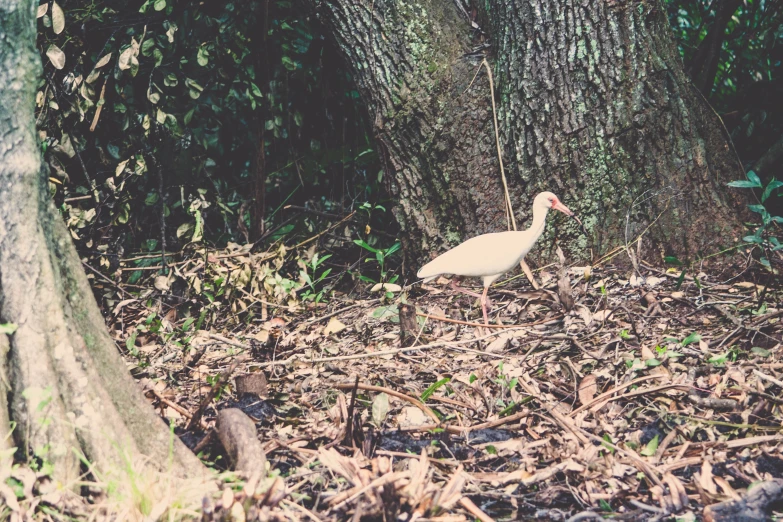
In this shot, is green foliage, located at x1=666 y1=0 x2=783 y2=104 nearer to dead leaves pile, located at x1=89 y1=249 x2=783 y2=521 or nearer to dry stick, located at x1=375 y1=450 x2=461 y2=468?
dead leaves pile, located at x1=89 y1=249 x2=783 y2=521

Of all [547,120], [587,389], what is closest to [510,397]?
[587,389]

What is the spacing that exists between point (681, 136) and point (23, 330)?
3.39 metres

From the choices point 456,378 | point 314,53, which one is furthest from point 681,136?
point 314,53

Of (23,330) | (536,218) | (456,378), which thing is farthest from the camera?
(536,218)

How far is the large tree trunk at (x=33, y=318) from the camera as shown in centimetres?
232

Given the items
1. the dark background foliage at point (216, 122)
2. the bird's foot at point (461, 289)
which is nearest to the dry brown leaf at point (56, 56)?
the dark background foliage at point (216, 122)

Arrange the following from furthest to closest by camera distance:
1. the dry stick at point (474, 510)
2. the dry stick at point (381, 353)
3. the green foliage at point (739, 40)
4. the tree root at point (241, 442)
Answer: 1. the green foliage at point (739, 40)
2. the dry stick at point (381, 353)
3. the tree root at point (241, 442)
4. the dry stick at point (474, 510)

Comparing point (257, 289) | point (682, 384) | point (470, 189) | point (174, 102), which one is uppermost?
point (174, 102)

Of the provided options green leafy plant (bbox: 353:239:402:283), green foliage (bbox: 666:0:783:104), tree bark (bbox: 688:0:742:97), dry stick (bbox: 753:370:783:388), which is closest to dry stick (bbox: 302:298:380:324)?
green leafy plant (bbox: 353:239:402:283)

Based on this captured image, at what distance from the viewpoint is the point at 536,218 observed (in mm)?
4043

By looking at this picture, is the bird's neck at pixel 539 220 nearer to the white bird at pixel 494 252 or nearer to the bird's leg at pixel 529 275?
the white bird at pixel 494 252

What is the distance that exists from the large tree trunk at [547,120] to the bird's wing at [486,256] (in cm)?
51

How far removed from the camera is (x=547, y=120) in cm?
426

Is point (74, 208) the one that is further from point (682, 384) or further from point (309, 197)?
point (682, 384)
